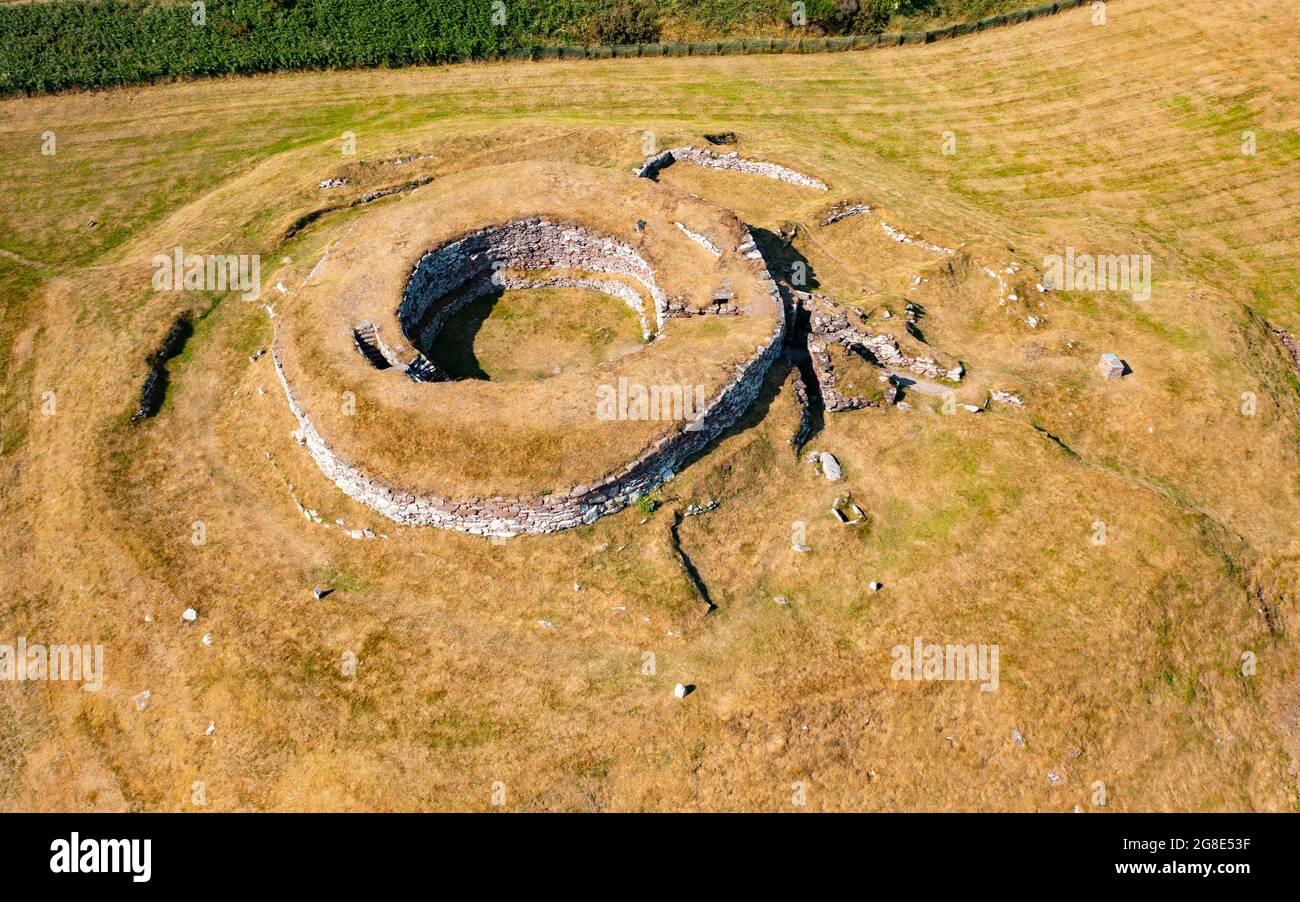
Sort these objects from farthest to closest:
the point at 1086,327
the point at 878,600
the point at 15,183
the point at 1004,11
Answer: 1. the point at 1004,11
2. the point at 15,183
3. the point at 1086,327
4. the point at 878,600

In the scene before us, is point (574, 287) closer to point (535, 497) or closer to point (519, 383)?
point (519, 383)

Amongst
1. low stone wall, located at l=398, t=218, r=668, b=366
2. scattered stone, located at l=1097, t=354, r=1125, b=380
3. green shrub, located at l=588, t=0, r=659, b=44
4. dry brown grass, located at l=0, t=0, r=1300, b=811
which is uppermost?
green shrub, located at l=588, t=0, r=659, b=44

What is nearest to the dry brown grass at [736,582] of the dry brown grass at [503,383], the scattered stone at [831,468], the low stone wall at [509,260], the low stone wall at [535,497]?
the scattered stone at [831,468]

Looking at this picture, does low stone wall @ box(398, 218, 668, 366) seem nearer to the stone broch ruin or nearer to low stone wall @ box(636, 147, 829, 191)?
the stone broch ruin

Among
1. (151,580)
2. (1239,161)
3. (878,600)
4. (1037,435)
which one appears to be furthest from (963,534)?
(1239,161)

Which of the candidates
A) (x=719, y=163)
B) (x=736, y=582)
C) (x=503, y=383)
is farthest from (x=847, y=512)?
(x=719, y=163)

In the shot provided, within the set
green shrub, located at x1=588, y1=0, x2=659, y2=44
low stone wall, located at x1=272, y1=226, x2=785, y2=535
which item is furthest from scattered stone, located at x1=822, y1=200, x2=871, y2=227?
green shrub, located at x1=588, y1=0, x2=659, y2=44

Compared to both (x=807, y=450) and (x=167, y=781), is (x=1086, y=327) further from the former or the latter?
(x=167, y=781)
